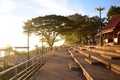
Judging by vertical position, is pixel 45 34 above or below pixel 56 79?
above

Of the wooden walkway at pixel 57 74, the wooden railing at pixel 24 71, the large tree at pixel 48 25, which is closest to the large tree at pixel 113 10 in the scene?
the large tree at pixel 48 25

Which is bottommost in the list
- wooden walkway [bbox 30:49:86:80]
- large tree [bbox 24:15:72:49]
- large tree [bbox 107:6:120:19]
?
wooden walkway [bbox 30:49:86:80]

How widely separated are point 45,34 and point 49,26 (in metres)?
2.37

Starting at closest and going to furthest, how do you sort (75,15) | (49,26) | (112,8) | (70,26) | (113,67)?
(113,67), (49,26), (70,26), (112,8), (75,15)

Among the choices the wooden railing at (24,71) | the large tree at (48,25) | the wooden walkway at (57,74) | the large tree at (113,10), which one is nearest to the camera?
the wooden railing at (24,71)

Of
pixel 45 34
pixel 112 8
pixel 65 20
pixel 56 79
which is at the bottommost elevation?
pixel 56 79

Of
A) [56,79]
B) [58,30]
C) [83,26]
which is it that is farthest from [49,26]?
[56,79]

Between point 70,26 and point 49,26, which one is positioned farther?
point 70,26

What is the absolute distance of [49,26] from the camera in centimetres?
4794

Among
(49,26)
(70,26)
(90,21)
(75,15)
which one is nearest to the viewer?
(49,26)

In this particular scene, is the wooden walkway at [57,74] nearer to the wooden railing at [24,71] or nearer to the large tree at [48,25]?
the wooden railing at [24,71]

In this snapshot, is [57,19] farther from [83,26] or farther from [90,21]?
[90,21]

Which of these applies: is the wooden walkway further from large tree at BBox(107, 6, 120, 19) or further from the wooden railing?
large tree at BBox(107, 6, 120, 19)

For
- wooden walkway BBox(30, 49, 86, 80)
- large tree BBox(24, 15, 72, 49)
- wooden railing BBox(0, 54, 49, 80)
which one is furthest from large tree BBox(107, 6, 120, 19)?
wooden walkway BBox(30, 49, 86, 80)
